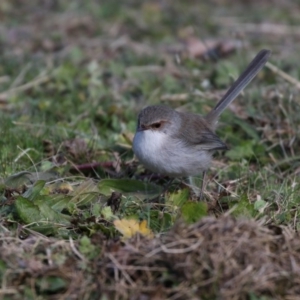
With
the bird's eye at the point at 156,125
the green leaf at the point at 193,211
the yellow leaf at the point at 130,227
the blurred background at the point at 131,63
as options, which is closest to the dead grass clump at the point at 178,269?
the yellow leaf at the point at 130,227

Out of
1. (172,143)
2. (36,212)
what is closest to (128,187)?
(172,143)

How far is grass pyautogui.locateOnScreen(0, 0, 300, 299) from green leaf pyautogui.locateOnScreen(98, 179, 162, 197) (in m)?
0.01

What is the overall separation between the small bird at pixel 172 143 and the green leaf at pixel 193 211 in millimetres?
916

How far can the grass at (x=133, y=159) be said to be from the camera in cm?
398

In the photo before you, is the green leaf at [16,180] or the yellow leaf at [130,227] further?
the green leaf at [16,180]

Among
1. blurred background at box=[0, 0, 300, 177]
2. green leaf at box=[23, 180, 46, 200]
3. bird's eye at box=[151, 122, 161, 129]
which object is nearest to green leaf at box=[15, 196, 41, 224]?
green leaf at box=[23, 180, 46, 200]

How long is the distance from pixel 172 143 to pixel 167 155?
0.58ft

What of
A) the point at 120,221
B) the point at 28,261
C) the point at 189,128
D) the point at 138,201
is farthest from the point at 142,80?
the point at 28,261

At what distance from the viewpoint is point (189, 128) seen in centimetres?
621

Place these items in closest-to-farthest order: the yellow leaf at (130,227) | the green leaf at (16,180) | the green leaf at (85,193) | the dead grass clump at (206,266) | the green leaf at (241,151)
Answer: the dead grass clump at (206,266) → the yellow leaf at (130,227) → the green leaf at (85,193) → the green leaf at (16,180) → the green leaf at (241,151)

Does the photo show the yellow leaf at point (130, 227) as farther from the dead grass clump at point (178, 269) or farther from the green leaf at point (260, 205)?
the green leaf at point (260, 205)

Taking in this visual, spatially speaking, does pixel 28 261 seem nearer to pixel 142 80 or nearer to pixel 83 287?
pixel 83 287

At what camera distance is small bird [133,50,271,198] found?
573 centimetres

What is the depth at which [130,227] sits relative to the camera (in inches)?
181
